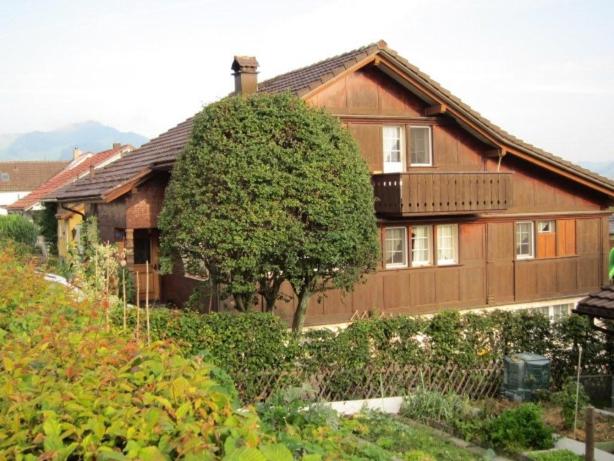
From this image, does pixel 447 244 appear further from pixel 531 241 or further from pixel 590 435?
pixel 590 435

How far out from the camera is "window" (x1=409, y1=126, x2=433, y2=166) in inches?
790

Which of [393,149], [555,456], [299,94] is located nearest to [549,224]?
[393,149]

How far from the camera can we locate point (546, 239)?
861 inches

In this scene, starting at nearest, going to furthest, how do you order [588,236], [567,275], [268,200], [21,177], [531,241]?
[268,200] < [531,241] < [567,275] < [588,236] < [21,177]

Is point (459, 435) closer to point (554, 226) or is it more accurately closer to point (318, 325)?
point (318, 325)

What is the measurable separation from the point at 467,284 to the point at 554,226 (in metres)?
3.86

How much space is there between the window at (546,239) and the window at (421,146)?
4.31m

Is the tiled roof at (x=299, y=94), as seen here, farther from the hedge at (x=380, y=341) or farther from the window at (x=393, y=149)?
the hedge at (x=380, y=341)

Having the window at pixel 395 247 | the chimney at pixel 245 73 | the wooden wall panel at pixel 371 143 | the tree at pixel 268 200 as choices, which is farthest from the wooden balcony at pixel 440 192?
the tree at pixel 268 200

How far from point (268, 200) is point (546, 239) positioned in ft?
39.0

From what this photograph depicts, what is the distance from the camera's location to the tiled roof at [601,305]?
1163 cm

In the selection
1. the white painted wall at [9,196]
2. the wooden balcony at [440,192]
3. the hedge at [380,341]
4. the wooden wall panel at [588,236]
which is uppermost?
Answer: the white painted wall at [9,196]

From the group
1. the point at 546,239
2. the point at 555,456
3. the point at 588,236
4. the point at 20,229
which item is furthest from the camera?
the point at 20,229

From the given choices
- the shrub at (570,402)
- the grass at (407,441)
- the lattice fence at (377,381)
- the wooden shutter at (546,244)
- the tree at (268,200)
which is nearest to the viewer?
the grass at (407,441)
